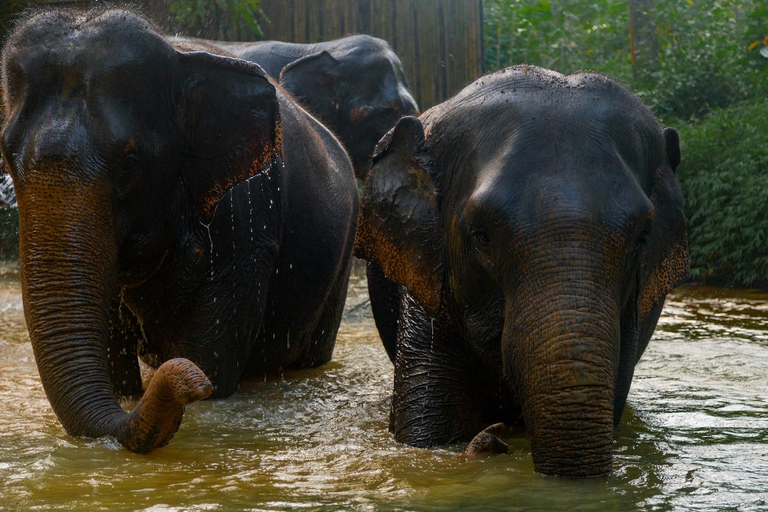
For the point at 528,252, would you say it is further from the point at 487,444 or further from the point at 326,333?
the point at 326,333

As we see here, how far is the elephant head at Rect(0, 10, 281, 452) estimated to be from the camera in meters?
4.73

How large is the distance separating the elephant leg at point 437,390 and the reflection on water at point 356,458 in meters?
0.14

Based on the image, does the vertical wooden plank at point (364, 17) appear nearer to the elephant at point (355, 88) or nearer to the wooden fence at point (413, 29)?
the wooden fence at point (413, 29)

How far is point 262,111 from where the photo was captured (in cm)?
586

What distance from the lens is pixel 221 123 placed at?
5789mm

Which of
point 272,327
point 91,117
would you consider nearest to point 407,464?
point 91,117

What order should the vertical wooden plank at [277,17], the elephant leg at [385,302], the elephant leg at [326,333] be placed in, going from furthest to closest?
the vertical wooden plank at [277,17] < the elephant leg at [326,333] < the elephant leg at [385,302]

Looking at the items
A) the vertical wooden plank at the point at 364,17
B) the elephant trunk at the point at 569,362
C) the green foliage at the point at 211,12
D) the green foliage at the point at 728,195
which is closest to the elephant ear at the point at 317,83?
the green foliage at the point at 211,12

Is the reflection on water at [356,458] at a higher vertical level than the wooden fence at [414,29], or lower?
lower

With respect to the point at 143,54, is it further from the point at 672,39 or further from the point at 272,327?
the point at 672,39

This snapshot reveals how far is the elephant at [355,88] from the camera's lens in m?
11.9

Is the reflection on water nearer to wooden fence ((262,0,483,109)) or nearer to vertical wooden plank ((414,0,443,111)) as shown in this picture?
wooden fence ((262,0,483,109))

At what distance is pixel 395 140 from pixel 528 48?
50.9ft

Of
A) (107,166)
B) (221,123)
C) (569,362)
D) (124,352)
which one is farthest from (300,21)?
(569,362)
